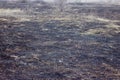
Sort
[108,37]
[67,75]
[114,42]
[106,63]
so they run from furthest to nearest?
1. [108,37]
2. [114,42]
3. [106,63]
4. [67,75]

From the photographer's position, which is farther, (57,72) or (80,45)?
(80,45)

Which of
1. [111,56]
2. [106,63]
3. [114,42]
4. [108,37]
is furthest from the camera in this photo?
[108,37]

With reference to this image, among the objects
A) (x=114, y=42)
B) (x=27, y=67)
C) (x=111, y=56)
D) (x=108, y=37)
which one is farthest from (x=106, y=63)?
(x=108, y=37)

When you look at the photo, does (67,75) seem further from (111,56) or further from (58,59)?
(111,56)

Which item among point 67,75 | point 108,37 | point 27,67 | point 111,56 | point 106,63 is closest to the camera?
point 67,75

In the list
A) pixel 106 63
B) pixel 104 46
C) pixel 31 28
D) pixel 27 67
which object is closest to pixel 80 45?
pixel 104 46

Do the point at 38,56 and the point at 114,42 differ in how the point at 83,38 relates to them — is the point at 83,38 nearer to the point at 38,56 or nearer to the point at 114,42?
the point at 114,42
